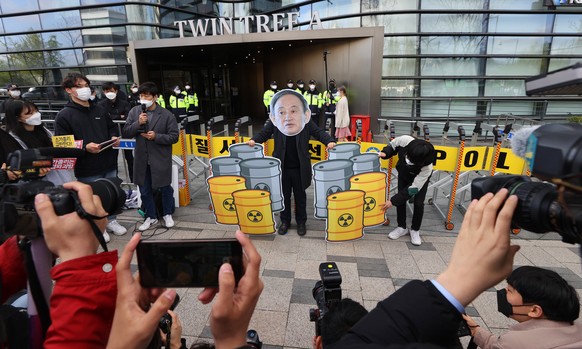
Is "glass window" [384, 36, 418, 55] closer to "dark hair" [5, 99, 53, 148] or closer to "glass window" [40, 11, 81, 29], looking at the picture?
"dark hair" [5, 99, 53, 148]

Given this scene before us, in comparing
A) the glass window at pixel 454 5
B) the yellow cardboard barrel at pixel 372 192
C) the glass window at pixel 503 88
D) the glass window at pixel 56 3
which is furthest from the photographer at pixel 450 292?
the glass window at pixel 56 3

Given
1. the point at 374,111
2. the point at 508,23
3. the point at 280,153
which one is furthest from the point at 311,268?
the point at 508,23

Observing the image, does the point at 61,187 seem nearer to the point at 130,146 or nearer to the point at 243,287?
the point at 243,287

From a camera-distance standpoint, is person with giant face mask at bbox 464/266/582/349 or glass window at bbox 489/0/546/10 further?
glass window at bbox 489/0/546/10

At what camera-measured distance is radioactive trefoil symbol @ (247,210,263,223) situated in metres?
4.14

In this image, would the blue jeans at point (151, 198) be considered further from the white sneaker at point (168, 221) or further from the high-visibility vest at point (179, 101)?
the high-visibility vest at point (179, 101)

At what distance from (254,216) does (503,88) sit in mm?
11116

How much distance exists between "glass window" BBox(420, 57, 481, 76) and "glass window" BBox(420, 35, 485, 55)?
26 cm

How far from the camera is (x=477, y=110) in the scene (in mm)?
11242

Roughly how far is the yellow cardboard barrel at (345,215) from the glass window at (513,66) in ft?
32.7

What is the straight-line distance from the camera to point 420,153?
3.54 metres

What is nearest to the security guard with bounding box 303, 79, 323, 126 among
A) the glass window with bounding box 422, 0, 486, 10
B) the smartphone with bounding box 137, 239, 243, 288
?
the glass window with bounding box 422, 0, 486, 10

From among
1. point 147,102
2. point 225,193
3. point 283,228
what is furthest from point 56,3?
point 283,228

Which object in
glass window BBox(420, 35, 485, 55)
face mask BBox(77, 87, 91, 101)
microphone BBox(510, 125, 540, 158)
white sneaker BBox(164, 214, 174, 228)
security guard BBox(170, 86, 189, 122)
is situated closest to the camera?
microphone BBox(510, 125, 540, 158)
